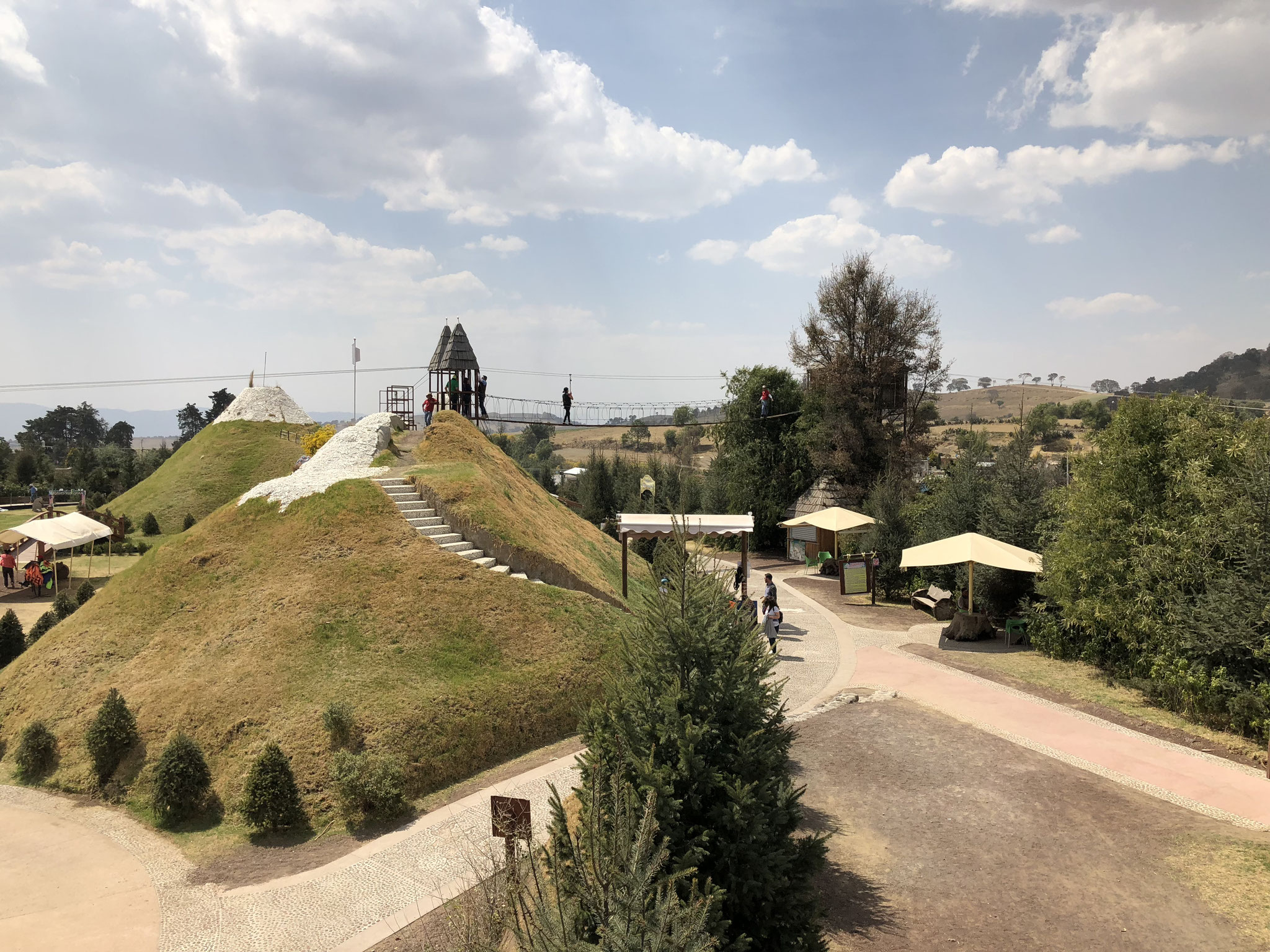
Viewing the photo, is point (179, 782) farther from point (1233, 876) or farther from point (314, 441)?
point (314, 441)

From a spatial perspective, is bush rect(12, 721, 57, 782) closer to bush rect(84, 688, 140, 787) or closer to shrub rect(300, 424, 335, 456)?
bush rect(84, 688, 140, 787)

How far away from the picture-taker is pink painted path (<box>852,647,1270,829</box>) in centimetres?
1088

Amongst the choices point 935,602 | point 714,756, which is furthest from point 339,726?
point 935,602

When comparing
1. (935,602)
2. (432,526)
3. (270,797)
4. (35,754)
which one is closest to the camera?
(270,797)

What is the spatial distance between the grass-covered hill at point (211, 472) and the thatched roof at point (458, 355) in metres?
20.8

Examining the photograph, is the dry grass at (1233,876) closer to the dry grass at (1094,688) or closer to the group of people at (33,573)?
the dry grass at (1094,688)

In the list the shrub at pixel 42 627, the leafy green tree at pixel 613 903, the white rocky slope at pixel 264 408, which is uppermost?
the white rocky slope at pixel 264 408

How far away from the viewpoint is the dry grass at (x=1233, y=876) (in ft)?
25.8

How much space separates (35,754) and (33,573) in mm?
19821

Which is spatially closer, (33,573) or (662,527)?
(662,527)

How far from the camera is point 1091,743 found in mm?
13016

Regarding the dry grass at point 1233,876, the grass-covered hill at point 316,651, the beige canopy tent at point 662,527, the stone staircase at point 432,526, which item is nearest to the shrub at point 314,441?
the grass-covered hill at point 316,651

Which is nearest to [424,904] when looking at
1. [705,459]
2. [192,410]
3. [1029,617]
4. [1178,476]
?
[1178,476]

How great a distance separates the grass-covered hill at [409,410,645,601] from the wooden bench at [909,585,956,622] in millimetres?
9907
